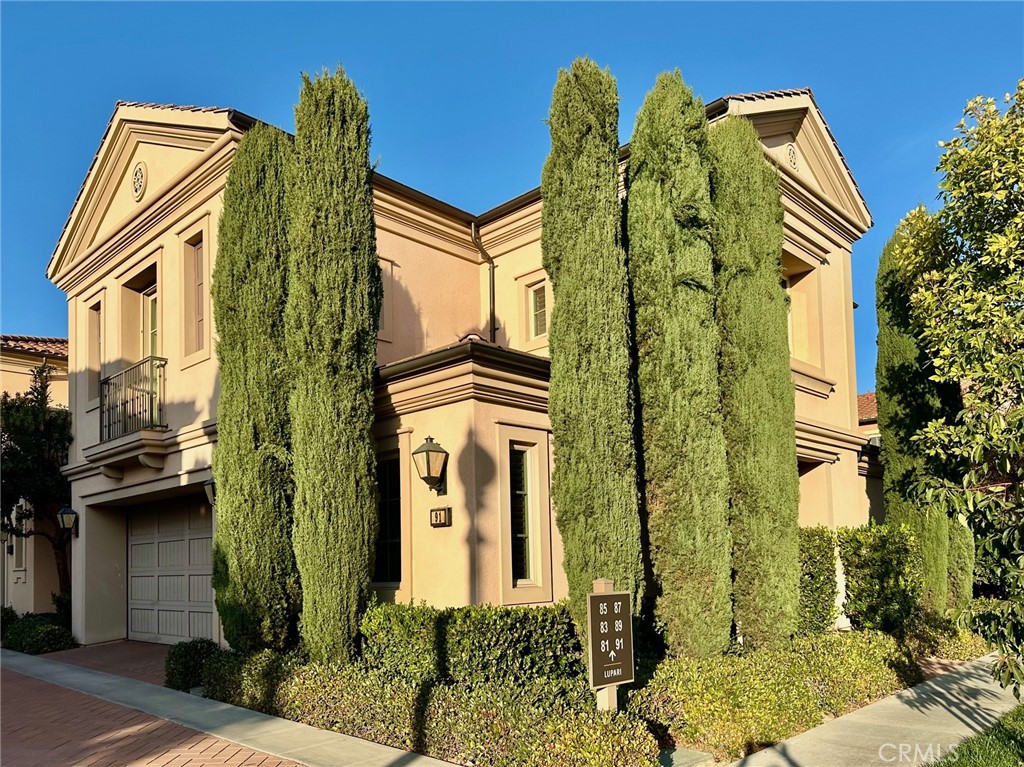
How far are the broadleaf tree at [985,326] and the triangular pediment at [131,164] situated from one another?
929cm

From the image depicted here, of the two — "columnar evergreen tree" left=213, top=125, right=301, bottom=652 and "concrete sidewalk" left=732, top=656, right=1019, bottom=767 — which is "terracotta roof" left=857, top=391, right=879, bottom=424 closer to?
"concrete sidewalk" left=732, top=656, right=1019, bottom=767

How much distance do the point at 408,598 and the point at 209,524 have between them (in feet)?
18.3

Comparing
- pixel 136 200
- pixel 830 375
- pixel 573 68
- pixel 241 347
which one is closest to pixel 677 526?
pixel 573 68

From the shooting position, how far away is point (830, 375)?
1478 cm

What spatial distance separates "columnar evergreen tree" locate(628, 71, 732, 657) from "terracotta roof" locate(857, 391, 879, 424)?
57.5ft

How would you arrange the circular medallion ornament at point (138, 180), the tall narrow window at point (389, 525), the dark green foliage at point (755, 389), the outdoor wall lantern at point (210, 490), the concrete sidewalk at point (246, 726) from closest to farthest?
the concrete sidewalk at point (246, 726) → the dark green foliage at point (755, 389) → the tall narrow window at point (389, 525) → the outdoor wall lantern at point (210, 490) → the circular medallion ornament at point (138, 180)

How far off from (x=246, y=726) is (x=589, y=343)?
5159 millimetres

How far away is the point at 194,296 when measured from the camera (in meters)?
12.9

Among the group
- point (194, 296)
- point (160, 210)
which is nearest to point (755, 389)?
point (194, 296)

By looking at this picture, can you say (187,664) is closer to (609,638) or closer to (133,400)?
(133,400)

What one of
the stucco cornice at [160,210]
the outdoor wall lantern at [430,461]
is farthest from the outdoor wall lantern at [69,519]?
the outdoor wall lantern at [430,461]

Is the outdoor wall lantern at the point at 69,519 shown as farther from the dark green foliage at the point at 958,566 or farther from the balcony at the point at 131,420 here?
the dark green foliage at the point at 958,566

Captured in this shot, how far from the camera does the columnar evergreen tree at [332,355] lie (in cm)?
938

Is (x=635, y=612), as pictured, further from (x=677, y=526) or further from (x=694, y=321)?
(x=694, y=321)
